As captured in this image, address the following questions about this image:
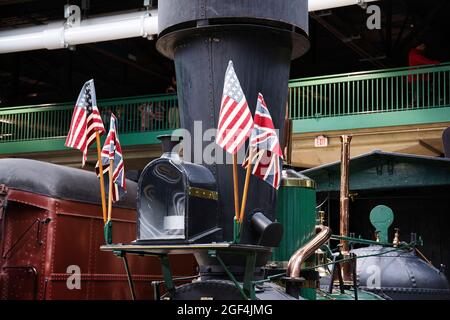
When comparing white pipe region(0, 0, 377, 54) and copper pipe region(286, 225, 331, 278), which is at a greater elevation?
white pipe region(0, 0, 377, 54)

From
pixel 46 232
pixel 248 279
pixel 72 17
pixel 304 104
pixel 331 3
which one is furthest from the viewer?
pixel 304 104

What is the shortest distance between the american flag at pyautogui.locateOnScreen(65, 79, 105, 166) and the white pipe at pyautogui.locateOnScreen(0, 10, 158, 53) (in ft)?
37.6

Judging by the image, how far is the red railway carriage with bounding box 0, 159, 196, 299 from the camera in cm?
885

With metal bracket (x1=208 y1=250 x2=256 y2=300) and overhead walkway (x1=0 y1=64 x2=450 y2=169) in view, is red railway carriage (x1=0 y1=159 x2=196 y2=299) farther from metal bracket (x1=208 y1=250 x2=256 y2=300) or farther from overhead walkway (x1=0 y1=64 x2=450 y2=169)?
overhead walkway (x1=0 y1=64 x2=450 y2=169)

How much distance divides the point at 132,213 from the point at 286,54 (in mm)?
5691

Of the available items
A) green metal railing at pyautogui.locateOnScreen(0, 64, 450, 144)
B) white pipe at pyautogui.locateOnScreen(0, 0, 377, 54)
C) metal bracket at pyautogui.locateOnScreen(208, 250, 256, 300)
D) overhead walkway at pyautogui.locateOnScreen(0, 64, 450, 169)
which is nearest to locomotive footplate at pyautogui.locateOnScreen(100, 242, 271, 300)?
metal bracket at pyautogui.locateOnScreen(208, 250, 256, 300)

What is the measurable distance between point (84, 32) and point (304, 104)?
6.07m

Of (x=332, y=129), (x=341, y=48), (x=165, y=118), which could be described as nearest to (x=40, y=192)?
(x=332, y=129)

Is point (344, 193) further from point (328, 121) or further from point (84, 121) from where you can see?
point (328, 121)

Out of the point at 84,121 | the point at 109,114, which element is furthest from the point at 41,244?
the point at 109,114

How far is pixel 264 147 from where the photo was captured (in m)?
4.54

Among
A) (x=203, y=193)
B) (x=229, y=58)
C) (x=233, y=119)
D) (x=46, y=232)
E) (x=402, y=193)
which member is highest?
(x=229, y=58)

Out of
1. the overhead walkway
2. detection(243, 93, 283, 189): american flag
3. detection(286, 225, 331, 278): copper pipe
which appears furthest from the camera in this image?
the overhead walkway

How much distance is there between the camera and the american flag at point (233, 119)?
448cm
